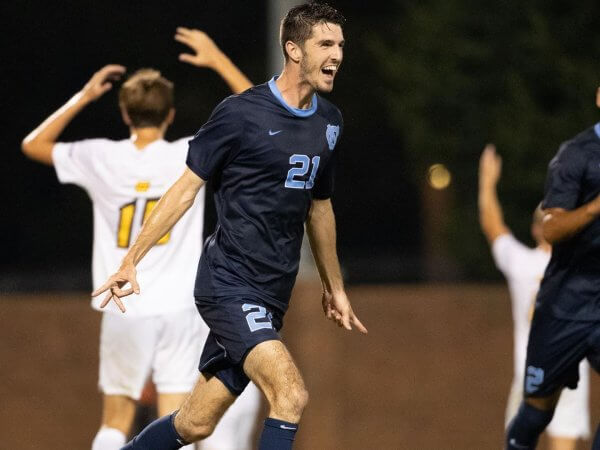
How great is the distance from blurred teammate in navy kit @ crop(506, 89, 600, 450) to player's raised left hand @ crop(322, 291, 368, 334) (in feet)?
3.61

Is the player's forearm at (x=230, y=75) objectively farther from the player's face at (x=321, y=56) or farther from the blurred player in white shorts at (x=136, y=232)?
the player's face at (x=321, y=56)

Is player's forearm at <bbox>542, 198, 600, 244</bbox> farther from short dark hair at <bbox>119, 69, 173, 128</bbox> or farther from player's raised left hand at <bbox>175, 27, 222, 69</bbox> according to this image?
short dark hair at <bbox>119, 69, 173, 128</bbox>

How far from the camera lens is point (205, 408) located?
6934mm

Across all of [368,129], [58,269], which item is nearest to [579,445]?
[58,269]

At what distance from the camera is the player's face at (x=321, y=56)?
6832 mm

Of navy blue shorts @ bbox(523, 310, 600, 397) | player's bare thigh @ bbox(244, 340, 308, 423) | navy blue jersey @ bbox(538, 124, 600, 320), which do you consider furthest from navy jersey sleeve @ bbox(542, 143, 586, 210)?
player's bare thigh @ bbox(244, 340, 308, 423)

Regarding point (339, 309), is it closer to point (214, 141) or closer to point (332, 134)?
point (332, 134)

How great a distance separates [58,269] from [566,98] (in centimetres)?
822

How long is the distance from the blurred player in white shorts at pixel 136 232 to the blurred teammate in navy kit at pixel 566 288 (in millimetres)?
1794

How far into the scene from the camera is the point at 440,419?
11.6m

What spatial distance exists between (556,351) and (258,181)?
75.9 inches

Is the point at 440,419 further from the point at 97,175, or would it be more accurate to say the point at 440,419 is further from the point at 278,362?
the point at 278,362

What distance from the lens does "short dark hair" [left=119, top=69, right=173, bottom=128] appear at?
810cm

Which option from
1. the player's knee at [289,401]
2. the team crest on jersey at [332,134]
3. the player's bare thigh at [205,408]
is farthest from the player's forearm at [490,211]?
the player's knee at [289,401]
